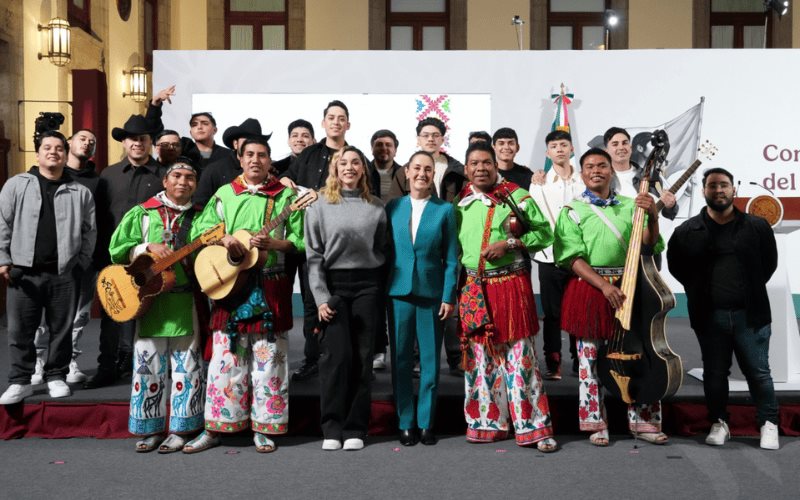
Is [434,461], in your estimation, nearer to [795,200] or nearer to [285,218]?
[285,218]

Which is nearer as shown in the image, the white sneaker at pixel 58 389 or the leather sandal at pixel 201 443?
the leather sandal at pixel 201 443

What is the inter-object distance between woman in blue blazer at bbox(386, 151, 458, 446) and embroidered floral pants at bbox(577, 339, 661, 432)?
2.05 feet

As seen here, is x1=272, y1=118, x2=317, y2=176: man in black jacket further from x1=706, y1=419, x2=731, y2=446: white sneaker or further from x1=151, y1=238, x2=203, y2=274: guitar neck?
x1=706, y1=419, x2=731, y2=446: white sneaker

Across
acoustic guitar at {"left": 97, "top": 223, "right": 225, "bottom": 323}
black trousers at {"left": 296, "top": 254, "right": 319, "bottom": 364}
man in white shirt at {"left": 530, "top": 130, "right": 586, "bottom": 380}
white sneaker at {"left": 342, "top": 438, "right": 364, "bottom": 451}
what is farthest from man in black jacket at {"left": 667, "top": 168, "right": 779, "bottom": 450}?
acoustic guitar at {"left": 97, "top": 223, "right": 225, "bottom": 323}

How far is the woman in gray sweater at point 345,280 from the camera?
397cm

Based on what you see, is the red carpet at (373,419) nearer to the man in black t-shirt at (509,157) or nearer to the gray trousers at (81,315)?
the gray trousers at (81,315)

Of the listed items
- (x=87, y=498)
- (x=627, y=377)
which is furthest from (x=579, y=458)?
(x=87, y=498)

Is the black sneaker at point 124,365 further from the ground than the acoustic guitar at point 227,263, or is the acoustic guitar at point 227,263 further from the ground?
the acoustic guitar at point 227,263

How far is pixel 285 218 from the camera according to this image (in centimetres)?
395

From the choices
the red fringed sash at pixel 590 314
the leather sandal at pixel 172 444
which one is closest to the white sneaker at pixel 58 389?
the leather sandal at pixel 172 444

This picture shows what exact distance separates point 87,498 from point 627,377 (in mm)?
2192

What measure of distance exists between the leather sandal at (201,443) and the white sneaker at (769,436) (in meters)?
2.39

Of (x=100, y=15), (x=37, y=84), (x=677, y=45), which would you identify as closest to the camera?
(x=37, y=84)

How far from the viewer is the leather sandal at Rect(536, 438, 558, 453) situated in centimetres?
397
